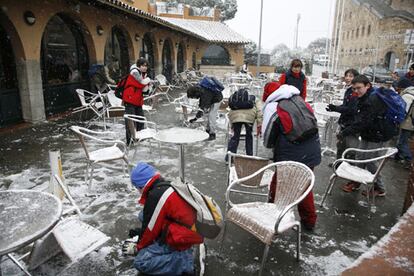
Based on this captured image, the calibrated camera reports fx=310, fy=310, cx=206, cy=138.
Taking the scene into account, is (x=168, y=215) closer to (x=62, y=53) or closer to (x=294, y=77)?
(x=294, y=77)

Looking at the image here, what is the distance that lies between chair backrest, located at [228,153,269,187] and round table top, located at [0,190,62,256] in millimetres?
1750

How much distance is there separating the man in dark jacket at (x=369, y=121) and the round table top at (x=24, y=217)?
337 cm

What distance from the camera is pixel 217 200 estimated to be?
3822 millimetres

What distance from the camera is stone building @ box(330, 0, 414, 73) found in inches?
1128

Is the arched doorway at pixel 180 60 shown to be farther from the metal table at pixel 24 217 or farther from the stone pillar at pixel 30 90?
the metal table at pixel 24 217

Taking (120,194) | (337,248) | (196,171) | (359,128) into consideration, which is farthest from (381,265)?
(196,171)

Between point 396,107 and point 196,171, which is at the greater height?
point 396,107

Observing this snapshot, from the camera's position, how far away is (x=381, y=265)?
53.8 inches

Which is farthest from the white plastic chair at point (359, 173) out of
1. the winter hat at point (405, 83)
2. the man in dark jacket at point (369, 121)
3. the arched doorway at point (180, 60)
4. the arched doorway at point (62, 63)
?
the arched doorway at point (180, 60)

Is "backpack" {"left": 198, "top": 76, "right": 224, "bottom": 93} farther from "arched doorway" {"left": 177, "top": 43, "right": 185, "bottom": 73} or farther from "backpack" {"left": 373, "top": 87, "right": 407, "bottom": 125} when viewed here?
"arched doorway" {"left": 177, "top": 43, "right": 185, "bottom": 73}

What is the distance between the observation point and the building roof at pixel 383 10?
2906cm

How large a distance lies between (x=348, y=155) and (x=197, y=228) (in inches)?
122

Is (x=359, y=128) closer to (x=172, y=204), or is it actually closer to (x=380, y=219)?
(x=380, y=219)

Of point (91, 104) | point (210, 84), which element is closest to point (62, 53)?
point (91, 104)
